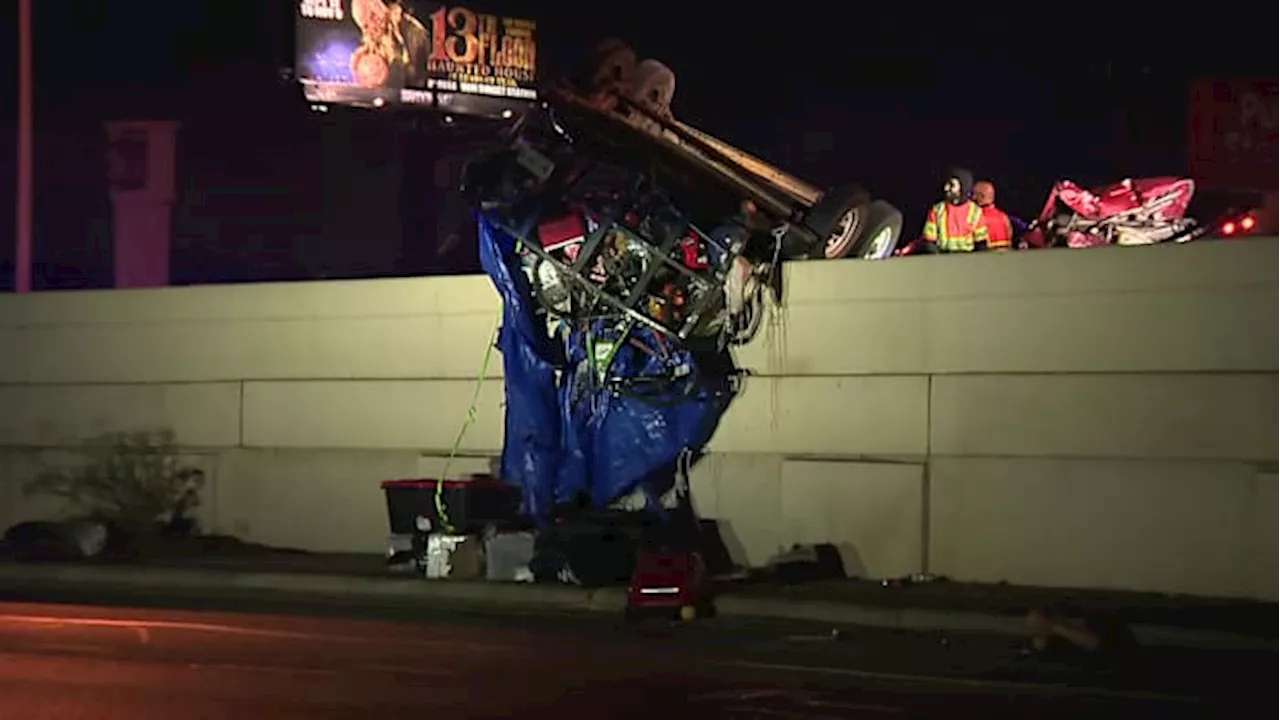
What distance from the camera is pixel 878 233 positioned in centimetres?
1850

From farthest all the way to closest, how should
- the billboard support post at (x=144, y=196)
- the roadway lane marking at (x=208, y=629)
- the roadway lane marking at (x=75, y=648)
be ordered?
the billboard support post at (x=144, y=196)
the roadway lane marking at (x=208, y=629)
the roadway lane marking at (x=75, y=648)

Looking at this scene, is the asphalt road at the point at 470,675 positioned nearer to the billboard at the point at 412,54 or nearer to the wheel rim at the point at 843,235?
the wheel rim at the point at 843,235

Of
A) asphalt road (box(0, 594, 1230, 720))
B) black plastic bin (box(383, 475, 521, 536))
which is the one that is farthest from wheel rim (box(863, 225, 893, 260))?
asphalt road (box(0, 594, 1230, 720))

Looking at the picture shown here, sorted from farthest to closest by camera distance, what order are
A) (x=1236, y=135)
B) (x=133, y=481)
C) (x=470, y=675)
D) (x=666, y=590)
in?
1. (x=1236, y=135)
2. (x=133, y=481)
3. (x=666, y=590)
4. (x=470, y=675)

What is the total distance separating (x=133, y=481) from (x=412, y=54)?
14.7 meters

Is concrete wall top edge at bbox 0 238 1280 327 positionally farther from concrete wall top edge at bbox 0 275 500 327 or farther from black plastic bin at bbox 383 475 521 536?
black plastic bin at bbox 383 475 521 536

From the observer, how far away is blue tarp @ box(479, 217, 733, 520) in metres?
16.9

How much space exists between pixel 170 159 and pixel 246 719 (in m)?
21.2

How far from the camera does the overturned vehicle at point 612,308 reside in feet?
54.9

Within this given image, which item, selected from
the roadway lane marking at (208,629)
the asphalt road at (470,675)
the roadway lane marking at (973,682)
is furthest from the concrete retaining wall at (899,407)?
the roadway lane marking at (208,629)

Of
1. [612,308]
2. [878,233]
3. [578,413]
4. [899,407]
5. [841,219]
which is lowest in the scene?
[578,413]

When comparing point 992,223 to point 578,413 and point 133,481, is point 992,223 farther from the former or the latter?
point 133,481

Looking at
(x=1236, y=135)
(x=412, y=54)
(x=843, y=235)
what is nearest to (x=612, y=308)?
(x=843, y=235)

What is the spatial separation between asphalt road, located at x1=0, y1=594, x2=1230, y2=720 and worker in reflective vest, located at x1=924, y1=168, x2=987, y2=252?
6.19 meters
